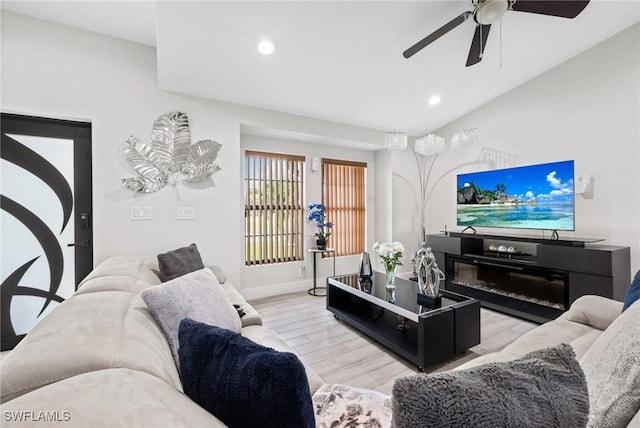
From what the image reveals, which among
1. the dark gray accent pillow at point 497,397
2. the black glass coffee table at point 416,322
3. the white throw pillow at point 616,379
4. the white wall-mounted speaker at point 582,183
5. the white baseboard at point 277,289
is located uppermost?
the white wall-mounted speaker at point 582,183

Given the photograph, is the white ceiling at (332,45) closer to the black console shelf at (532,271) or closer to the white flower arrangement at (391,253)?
the white flower arrangement at (391,253)

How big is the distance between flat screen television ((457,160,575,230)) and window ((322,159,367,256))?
158 centimetres

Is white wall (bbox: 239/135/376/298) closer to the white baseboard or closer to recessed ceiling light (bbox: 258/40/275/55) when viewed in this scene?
the white baseboard

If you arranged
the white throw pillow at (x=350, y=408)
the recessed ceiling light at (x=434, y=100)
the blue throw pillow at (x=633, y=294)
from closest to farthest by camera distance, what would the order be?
1. the white throw pillow at (x=350, y=408)
2. the blue throw pillow at (x=633, y=294)
3. the recessed ceiling light at (x=434, y=100)

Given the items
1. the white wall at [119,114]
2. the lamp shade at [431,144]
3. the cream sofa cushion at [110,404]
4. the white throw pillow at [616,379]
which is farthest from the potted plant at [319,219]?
the cream sofa cushion at [110,404]

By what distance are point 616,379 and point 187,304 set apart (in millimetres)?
1503

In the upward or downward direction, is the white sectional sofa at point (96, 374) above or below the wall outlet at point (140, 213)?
below

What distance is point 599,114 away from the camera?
9.95 feet

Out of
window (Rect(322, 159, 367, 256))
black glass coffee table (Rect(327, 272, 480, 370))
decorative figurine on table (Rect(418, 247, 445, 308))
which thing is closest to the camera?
black glass coffee table (Rect(327, 272, 480, 370))

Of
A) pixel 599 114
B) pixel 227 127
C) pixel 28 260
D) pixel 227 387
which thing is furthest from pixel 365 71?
pixel 28 260

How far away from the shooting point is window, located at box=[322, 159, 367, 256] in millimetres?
4539

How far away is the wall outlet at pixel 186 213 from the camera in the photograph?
3014 millimetres

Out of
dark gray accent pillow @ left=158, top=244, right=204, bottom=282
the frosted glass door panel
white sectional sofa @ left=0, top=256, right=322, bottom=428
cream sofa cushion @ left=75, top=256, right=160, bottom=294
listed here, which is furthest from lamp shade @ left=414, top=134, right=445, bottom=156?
the frosted glass door panel

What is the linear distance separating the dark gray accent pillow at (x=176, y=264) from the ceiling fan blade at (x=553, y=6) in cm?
308
